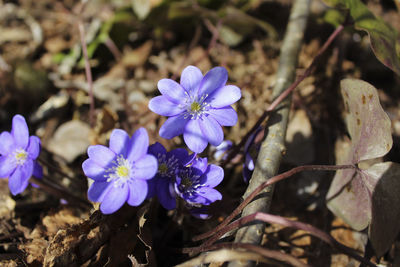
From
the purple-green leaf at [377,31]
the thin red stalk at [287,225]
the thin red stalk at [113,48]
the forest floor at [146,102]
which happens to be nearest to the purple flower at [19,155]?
the forest floor at [146,102]

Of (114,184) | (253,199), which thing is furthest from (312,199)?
(114,184)

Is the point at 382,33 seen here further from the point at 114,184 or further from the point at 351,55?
the point at 114,184

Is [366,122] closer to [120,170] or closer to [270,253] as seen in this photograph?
[270,253]

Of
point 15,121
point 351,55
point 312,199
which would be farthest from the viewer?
point 351,55

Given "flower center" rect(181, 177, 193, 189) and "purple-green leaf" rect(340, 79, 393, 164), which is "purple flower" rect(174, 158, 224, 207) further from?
"purple-green leaf" rect(340, 79, 393, 164)

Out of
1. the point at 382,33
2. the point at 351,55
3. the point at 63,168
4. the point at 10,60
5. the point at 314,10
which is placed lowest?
the point at 63,168

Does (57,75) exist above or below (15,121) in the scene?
below

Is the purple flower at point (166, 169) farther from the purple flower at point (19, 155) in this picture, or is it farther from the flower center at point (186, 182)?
the purple flower at point (19, 155)

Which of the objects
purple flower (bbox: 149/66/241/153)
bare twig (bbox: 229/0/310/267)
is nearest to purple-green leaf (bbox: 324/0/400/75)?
bare twig (bbox: 229/0/310/267)
